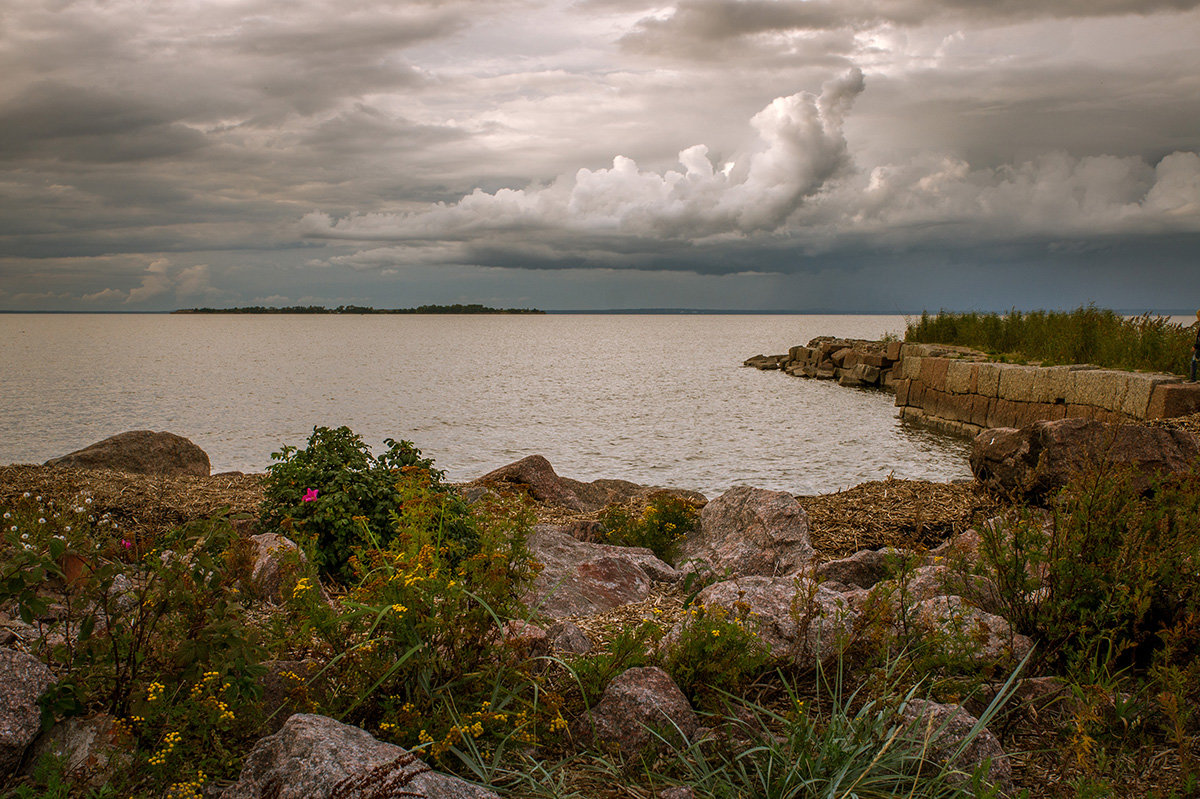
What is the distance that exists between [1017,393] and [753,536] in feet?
49.0

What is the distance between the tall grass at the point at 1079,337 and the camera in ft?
50.2

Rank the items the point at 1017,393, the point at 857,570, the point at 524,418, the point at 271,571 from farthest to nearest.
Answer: the point at 524,418
the point at 1017,393
the point at 857,570
the point at 271,571

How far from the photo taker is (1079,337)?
19.3 metres

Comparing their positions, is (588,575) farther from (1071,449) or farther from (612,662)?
(1071,449)

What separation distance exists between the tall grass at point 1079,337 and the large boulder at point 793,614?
14786 millimetres

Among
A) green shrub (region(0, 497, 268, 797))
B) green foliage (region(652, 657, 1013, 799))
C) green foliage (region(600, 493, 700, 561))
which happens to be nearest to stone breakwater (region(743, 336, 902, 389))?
green foliage (region(600, 493, 700, 561))

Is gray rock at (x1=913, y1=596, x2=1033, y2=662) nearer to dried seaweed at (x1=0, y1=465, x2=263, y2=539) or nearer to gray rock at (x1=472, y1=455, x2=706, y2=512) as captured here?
gray rock at (x1=472, y1=455, x2=706, y2=512)

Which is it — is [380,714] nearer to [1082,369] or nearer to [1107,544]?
[1107,544]

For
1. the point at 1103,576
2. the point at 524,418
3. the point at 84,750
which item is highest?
the point at 1103,576

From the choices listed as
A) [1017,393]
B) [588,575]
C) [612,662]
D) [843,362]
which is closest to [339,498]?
[588,575]

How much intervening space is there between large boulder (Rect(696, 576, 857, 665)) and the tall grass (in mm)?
14786

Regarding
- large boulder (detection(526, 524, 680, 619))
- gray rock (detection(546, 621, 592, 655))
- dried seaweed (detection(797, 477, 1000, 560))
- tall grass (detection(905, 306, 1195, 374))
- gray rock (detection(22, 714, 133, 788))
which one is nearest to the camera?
gray rock (detection(22, 714, 133, 788))

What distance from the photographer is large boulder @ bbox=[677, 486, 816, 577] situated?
560cm

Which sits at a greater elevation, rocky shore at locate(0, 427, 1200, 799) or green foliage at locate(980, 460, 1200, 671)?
green foliage at locate(980, 460, 1200, 671)
